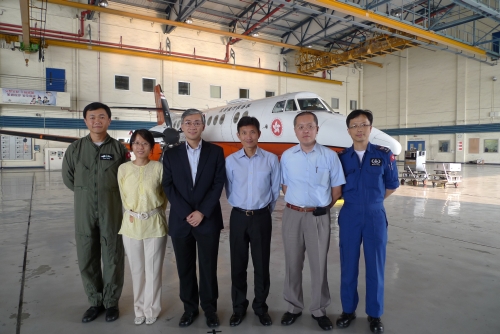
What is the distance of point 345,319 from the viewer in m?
2.98

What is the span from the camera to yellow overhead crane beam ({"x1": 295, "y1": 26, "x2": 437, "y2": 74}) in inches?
875

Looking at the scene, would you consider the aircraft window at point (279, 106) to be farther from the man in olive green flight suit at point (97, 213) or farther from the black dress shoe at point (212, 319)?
the black dress shoe at point (212, 319)

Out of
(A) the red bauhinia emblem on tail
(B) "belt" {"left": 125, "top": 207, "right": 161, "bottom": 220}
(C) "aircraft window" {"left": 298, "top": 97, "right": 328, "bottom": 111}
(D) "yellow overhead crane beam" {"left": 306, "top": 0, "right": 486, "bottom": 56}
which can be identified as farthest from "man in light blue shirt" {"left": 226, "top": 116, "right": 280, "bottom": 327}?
(D) "yellow overhead crane beam" {"left": 306, "top": 0, "right": 486, "bottom": 56}

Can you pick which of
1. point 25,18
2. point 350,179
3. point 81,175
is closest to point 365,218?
point 350,179

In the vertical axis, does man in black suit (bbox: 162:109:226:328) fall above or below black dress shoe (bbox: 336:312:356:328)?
above

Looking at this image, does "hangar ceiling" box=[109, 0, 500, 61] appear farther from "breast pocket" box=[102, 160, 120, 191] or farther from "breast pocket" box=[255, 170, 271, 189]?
"breast pocket" box=[102, 160, 120, 191]

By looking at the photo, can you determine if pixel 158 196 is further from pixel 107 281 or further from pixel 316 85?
pixel 316 85

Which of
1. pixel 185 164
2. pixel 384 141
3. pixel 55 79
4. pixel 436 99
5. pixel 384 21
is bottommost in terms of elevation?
pixel 185 164

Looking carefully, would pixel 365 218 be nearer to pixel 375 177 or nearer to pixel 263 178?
pixel 375 177

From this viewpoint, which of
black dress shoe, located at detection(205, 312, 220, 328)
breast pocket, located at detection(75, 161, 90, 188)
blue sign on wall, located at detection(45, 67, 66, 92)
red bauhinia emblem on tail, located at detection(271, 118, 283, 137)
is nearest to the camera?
black dress shoe, located at detection(205, 312, 220, 328)

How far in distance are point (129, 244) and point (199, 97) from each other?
24818 mm

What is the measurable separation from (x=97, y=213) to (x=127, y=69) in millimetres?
23694

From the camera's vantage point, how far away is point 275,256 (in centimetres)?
474

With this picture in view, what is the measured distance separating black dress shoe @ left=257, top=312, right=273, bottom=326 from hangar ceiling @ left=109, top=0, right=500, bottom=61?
55.5ft
